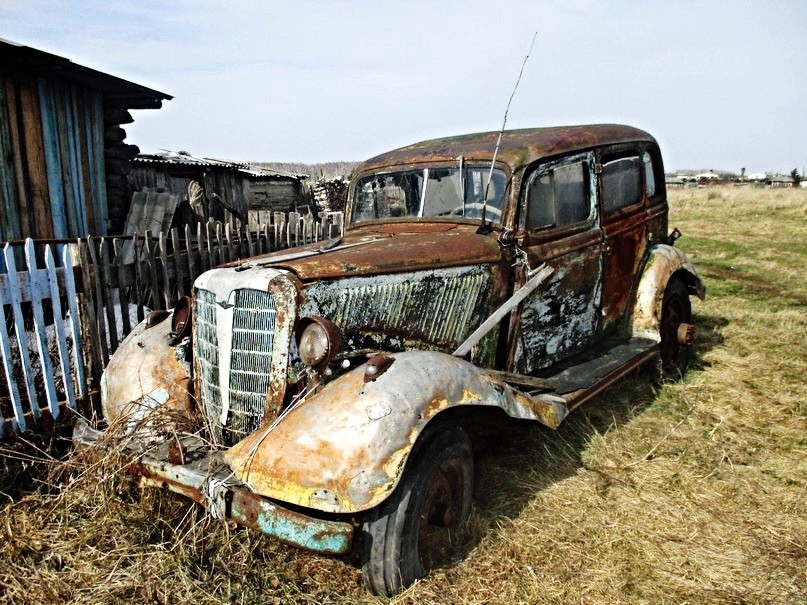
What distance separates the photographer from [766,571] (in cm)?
281

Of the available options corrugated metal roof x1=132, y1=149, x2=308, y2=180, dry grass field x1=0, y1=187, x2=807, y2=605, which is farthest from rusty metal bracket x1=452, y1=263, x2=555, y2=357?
corrugated metal roof x1=132, y1=149, x2=308, y2=180

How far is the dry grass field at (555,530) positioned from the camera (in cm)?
267

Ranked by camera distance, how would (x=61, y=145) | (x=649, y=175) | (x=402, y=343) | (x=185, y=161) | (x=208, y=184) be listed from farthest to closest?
(x=208, y=184)
(x=185, y=161)
(x=61, y=145)
(x=649, y=175)
(x=402, y=343)

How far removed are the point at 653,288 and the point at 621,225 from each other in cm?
58

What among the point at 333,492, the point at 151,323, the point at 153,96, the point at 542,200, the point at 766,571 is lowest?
the point at 766,571

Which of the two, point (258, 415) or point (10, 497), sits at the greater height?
point (258, 415)

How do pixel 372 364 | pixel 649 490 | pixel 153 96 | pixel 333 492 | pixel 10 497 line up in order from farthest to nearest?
1. pixel 153 96
2. pixel 649 490
3. pixel 10 497
4. pixel 372 364
5. pixel 333 492

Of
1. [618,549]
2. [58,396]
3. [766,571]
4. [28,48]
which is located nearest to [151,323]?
[58,396]

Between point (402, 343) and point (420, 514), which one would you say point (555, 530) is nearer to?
point (420, 514)

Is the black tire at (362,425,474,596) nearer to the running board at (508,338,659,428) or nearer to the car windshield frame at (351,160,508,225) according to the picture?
the running board at (508,338,659,428)

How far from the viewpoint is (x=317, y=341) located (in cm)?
274

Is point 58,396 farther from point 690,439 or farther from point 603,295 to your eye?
point 690,439

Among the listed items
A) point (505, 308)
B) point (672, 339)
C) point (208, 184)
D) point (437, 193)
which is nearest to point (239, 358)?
point (505, 308)

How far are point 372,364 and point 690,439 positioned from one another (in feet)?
8.69
